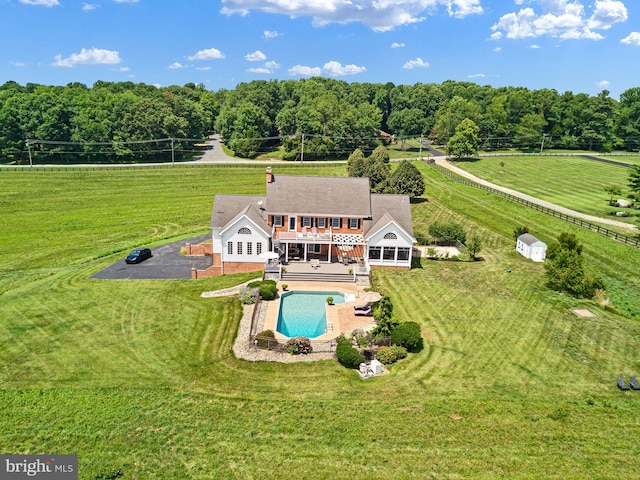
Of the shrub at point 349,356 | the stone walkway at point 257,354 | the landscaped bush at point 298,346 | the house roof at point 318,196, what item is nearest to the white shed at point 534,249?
the house roof at point 318,196

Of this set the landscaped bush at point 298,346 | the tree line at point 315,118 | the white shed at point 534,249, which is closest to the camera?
the landscaped bush at point 298,346

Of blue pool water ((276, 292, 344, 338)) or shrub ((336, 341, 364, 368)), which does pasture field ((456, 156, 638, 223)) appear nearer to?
blue pool water ((276, 292, 344, 338))

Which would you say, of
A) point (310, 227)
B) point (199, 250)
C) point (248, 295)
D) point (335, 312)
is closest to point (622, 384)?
point (335, 312)

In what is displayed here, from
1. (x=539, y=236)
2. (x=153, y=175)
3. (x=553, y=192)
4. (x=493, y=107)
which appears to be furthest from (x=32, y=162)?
(x=493, y=107)

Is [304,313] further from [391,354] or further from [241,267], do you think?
[241,267]

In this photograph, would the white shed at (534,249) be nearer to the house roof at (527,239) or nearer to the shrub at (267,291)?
the house roof at (527,239)

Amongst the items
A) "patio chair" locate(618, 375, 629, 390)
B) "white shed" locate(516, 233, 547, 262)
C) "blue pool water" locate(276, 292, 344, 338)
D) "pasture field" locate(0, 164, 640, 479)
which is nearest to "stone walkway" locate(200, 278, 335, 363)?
"pasture field" locate(0, 164, 640, 479)

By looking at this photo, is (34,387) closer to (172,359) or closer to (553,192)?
(172,359)
